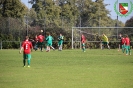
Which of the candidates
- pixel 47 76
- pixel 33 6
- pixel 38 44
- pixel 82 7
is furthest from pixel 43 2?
pixel 47 76

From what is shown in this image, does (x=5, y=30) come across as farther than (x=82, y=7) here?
No

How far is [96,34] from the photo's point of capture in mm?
59156

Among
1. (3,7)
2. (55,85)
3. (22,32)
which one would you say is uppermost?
(3,7)

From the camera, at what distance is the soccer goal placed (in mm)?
57750

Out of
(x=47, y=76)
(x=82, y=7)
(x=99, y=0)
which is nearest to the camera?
(x=47, y=76)

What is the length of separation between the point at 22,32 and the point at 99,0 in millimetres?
20992

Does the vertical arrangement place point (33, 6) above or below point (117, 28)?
above

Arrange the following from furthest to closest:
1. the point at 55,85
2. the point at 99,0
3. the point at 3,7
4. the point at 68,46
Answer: the point at 99,0 < the point at 3,7 < the point at 68,46 < the point at 55,85

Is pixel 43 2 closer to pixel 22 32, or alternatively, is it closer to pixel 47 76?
pixel 22 32

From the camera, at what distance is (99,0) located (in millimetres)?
75875

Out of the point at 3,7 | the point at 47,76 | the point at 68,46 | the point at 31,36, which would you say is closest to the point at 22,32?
the point at 31,36

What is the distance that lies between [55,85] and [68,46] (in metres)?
41.5

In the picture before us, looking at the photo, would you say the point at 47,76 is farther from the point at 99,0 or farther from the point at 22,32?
the point at 99,0

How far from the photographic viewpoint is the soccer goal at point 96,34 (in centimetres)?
5775
